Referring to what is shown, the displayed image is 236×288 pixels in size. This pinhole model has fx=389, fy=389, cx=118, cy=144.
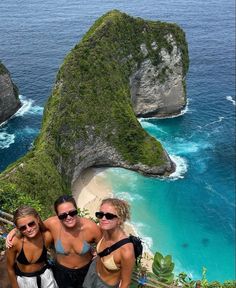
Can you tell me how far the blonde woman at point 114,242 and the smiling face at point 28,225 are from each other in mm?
1637

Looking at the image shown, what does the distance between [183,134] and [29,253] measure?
6478 centimetres

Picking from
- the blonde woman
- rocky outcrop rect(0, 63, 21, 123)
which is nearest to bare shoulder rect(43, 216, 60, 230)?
the blonde woman

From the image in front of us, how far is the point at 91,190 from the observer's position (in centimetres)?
5331

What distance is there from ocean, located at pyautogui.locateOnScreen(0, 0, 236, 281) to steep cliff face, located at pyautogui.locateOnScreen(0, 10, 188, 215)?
12.8 ft

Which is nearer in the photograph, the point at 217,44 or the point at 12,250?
the point at 12,250

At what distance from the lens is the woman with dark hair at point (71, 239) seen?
9.56 metres

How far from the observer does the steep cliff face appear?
46312 mm

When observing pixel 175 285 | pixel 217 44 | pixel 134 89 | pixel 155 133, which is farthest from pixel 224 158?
pixel 217 44

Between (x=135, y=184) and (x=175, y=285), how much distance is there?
44335 millimetres

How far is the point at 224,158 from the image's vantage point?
65.1m

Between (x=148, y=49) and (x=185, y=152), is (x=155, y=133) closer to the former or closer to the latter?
(x=185, y=152)

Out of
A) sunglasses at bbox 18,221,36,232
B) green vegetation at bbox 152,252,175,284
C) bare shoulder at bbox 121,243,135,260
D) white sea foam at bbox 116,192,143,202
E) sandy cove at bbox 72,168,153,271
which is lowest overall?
white sea foam at bbox 116,192,143,202

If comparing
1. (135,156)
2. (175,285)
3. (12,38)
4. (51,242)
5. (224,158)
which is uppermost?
(51,242)

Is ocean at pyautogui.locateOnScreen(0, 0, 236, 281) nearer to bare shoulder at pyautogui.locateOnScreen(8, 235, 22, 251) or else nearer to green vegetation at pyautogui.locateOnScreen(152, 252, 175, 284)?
green vegetation at pyautogui.locateOnScreen(152, 252, 175, 284)
